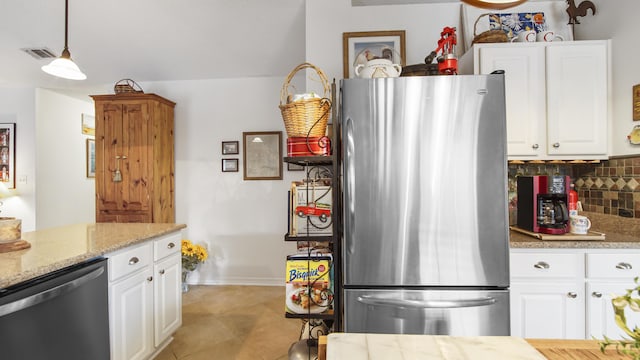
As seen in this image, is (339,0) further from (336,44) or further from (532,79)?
(532,79)

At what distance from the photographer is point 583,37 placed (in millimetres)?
2154

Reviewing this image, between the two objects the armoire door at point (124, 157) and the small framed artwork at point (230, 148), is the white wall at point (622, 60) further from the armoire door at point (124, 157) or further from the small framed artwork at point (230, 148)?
the armoire door at point (124, 157)

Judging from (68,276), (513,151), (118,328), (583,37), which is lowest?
(118,328)

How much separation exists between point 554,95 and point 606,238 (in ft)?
2.99

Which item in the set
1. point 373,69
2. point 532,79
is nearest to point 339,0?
point 373,69

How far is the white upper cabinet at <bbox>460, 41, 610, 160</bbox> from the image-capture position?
1.92m

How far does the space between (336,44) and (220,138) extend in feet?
6.49

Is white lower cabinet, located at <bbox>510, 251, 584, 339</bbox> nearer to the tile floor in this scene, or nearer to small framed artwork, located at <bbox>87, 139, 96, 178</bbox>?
the tile floor

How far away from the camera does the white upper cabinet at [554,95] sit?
1924 millimetres

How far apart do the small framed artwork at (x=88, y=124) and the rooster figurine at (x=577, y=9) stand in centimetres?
554

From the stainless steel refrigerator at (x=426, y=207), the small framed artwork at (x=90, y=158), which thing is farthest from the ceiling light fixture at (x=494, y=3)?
the small framed artwork at (x=90, y=158)

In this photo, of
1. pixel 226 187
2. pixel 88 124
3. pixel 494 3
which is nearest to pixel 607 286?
pixel 494 3

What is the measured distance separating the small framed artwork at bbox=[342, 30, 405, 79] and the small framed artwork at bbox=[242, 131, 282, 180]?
1.53m

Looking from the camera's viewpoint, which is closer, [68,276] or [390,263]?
[68,276]
